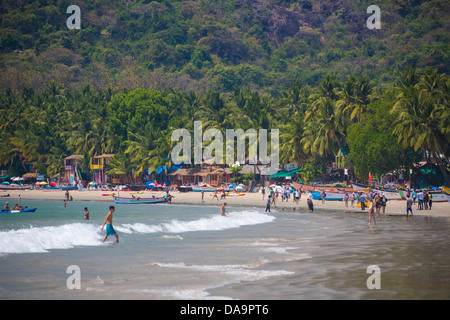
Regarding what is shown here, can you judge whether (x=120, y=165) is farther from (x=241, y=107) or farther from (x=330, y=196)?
(x=330, y=196)

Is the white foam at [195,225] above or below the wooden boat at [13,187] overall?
below

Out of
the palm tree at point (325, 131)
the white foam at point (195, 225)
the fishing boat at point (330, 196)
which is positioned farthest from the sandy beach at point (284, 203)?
the white foam at point (195, 225)

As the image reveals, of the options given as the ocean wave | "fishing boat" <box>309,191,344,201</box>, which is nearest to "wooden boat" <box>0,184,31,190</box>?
"fishing boat" <box>309,191,344,201</box>

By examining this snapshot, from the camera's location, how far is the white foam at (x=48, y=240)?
88.8ft

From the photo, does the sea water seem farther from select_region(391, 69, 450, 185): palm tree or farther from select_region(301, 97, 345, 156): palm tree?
select_region(301, 97, 345, 156): palm tree

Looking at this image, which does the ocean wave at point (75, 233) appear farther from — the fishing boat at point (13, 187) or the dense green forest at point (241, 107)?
the fishing boat at point (13, 187)

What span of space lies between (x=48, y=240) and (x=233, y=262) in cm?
1078

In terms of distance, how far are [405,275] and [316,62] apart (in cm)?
17889
